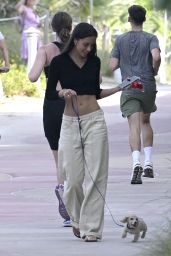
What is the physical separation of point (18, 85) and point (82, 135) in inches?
610

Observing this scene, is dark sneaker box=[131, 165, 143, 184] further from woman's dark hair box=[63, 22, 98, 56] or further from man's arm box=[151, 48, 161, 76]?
woman's dark hair box=[63, 22, 98, 56]

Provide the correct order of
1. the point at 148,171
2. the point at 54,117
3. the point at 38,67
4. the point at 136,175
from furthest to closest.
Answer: the point at 148,171, the point at 136,175, the point at 54,117, the point at 38,67

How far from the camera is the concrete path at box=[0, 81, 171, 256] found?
8.16 m

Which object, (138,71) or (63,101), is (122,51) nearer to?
(138,71)

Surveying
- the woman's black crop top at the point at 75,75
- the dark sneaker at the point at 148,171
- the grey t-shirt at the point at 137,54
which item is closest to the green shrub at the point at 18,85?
the dark sneaker at the point at 148,171

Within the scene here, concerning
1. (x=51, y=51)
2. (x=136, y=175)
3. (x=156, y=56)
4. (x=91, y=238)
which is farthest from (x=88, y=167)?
(x=156, y=56)

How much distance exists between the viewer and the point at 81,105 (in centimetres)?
841

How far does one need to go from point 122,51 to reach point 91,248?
4.38 metres

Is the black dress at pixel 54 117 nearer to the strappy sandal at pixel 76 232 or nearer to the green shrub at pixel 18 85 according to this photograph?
the strappy sandal at pixel 76 232

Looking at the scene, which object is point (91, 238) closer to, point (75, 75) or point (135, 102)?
point (75, 75)

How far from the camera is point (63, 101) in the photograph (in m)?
9.21

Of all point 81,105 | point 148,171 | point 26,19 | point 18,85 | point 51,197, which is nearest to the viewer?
point 81,105

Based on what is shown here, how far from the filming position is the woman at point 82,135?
8312 mm

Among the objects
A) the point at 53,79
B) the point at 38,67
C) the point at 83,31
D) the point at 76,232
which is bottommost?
the point at 76,232
